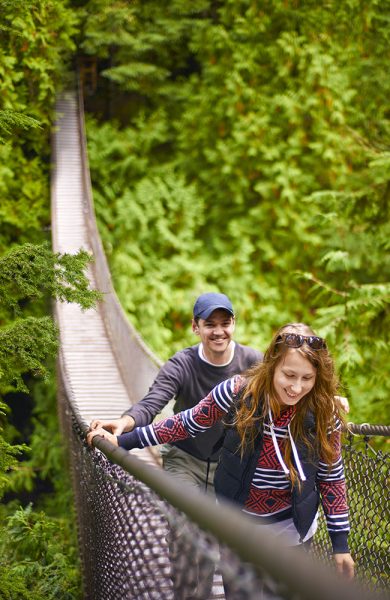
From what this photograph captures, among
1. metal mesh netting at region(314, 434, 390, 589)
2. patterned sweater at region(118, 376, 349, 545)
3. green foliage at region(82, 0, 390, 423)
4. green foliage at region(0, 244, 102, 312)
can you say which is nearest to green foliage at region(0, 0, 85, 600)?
green foliage at region(0, 244, 102, 312)

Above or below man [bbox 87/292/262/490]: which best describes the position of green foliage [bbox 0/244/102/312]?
above

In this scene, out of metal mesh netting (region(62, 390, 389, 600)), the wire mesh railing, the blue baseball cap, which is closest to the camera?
the wire mesh railing

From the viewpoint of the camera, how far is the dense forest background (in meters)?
9.31

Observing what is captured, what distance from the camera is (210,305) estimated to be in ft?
7.96

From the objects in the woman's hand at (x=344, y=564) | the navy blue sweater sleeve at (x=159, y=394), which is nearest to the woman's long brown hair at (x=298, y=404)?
the woman's hand at (x=344, y=564)

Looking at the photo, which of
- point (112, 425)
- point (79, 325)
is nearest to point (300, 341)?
point (112, 425)

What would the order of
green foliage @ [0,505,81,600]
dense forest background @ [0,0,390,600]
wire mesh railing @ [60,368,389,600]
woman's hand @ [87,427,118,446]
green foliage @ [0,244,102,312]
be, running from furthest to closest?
dense forest background @ [0,0,390,600] → green foliage @ [0,505,81,600] → green foliage @ [0,244,102,312] → woman's hand @ [87,427,118,446] → wire mesh railing @ [60,368,389,600]

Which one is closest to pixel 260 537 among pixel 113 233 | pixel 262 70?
pixel 113 233

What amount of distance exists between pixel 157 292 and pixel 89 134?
125 inches

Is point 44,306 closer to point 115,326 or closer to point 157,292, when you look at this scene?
point 157,292

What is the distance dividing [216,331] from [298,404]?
686 mm

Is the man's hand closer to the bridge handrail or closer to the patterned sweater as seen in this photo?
the patterned sweater

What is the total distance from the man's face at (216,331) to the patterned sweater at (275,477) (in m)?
0.50

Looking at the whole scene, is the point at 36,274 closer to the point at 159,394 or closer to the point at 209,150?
the point at 159,394
